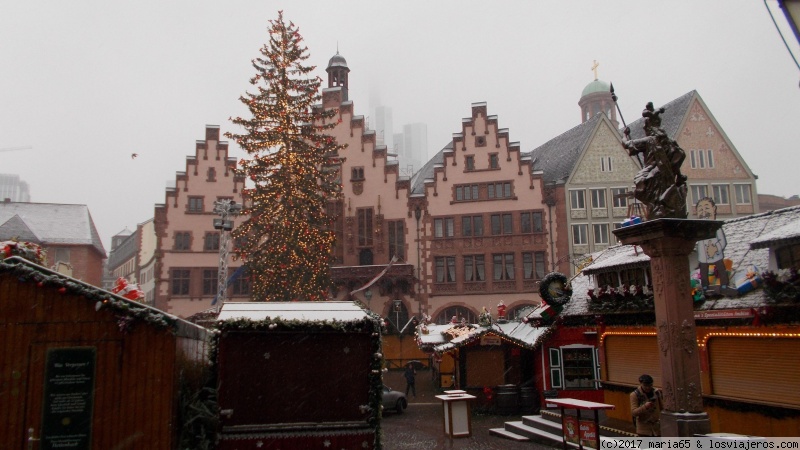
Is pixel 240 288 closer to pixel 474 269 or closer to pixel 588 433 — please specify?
pixel 474 269

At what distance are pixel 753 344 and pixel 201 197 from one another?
38.5 metres

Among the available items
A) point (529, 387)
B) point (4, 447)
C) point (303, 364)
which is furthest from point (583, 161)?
point (4, 447)

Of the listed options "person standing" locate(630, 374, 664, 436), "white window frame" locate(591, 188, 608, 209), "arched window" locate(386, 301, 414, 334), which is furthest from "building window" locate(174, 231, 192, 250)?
"person standing" locate(630, 374, 664, 436)

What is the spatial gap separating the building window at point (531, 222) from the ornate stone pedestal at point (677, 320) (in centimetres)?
2927

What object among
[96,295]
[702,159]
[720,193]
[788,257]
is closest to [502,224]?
[702,159]

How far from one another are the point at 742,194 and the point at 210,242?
36540mm

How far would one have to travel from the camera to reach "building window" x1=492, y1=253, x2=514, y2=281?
41875mm

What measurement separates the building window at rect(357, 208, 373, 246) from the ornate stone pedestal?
31.5 meters

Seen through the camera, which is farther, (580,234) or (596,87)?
(596,87)

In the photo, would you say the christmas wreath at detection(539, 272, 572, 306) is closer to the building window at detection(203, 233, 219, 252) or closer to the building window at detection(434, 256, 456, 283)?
the building window at detection(434, 256, 456, 283)

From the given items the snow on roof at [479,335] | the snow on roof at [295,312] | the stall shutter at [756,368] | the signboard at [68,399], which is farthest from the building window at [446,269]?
the signboard at [68,399]

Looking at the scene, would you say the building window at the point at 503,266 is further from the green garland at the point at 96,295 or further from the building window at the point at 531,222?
the green garland at the point at 96,295

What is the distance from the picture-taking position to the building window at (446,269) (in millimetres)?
42719

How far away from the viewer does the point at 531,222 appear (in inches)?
1660
